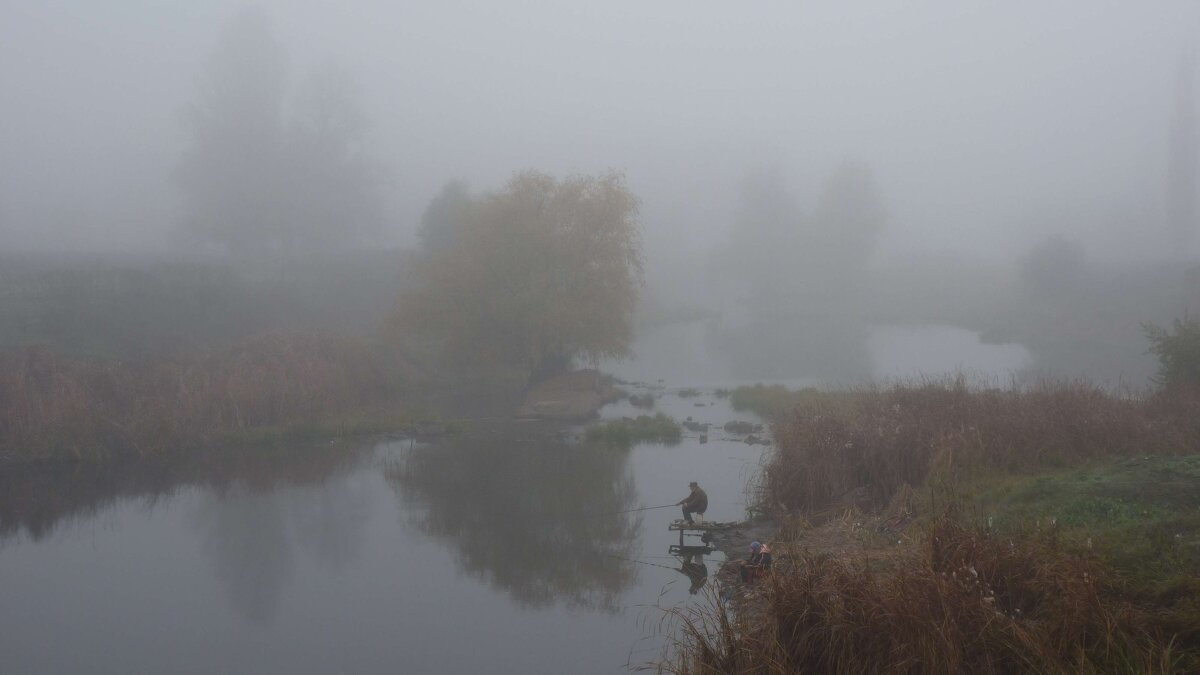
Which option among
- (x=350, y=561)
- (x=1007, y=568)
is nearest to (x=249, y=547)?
(x=350, y=561)

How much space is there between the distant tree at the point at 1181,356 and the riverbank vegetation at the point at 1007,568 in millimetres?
4137

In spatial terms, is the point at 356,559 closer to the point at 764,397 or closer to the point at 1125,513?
the point at 1125,513

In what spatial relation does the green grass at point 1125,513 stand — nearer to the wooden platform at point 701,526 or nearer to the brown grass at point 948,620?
the brown grass at point 948,620

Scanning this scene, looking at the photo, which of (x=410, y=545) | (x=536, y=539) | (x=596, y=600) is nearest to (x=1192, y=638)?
(x=596, y=600)

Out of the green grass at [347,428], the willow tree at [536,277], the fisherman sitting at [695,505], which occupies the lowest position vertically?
the fisherman sitting at [695,505]

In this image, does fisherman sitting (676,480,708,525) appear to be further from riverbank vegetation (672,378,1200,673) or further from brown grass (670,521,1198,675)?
brown grass (670,521,1198,675)

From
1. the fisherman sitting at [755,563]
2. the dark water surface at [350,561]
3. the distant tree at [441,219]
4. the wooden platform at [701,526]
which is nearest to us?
the fisherman sitting at [755,563]

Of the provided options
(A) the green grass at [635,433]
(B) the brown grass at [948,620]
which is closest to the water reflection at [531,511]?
(A) the green grass at [635,433]

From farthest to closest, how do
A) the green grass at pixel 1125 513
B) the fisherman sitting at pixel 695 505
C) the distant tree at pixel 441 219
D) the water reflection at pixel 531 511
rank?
the distant tree at pixel 441 219 → the fisherman sitting at pixel 695 505 → the water reflection at pixel 531 511 → the green grass at pixel 1125 513

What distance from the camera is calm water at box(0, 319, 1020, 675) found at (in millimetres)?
11898

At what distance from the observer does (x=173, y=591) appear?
561 inches

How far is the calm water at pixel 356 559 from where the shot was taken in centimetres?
1190

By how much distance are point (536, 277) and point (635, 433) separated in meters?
11.2

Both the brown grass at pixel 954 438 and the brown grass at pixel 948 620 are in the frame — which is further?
the brown grass at pixel 954 438
